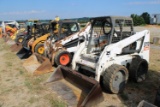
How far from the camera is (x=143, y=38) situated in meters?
6.94

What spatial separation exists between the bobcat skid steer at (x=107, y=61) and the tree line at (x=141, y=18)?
119 ft

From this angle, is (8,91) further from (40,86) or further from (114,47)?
(114,47)

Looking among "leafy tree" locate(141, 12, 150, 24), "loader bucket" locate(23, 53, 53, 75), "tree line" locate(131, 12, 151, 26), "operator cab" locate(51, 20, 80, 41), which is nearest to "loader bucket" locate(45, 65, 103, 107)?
"loader bucket" locate(23, 53, 53, 75)

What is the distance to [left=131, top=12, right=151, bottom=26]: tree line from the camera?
140 ft

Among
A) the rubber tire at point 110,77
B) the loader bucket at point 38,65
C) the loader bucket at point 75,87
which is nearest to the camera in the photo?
the loader bucket at point 75,87

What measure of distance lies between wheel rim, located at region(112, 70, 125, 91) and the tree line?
3765 cm

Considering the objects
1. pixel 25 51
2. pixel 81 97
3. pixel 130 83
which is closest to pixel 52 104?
pixel 81 97

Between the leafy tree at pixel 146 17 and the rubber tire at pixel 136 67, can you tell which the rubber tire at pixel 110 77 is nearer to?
the rubber tire at pixel 136 67

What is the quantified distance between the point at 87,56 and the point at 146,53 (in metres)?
2.07

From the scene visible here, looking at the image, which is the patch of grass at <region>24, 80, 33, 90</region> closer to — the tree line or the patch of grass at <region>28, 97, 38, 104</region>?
the patch of grass at <region>28, 97, 38, 104</region>

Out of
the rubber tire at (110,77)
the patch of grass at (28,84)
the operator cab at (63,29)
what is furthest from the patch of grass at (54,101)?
the operator cab at (63,29)

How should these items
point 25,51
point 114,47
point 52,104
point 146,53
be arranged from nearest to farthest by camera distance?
point 52,104 < point 114,47 < point 146,53 < point 25,51

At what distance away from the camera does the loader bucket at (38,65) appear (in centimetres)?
814

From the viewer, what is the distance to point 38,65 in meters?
9.06
